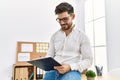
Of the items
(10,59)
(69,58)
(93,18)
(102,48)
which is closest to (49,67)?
(69,58)

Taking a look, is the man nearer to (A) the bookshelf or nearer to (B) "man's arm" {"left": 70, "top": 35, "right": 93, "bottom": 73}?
(B) "man's arm" {"left": 70, "top": 35, "right": 93, "bottom": 73}

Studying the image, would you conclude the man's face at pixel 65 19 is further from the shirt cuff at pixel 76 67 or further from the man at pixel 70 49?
the shirt cuff at pixel 76 67

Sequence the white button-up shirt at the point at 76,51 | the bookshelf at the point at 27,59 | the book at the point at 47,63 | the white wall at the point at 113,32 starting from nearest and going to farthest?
the book at the point at 47,63
the white button-up shirt at the point at 76,51
the white wall at the point at 113,32
the bookshelf at the point at 27,59

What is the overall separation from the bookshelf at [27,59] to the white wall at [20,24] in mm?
97

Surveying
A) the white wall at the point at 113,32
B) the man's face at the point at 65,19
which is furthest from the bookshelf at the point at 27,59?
the man's face at the point at 65,19

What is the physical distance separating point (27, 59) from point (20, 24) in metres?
0.67

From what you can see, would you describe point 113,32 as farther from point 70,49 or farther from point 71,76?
point 71,76

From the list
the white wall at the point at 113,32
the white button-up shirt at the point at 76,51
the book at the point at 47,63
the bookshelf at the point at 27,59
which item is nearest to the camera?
the book at the point at 47,63

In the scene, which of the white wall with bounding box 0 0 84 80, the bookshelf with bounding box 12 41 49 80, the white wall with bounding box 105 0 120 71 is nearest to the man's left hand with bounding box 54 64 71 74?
the white wall with bounding box 105 0 120 71

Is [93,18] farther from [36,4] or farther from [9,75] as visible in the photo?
[9,75]

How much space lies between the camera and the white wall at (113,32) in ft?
7.69

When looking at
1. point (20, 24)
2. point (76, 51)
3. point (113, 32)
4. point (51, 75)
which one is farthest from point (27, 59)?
point (76, 51)

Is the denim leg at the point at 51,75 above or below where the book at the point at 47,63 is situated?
below

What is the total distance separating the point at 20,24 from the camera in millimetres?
3156
